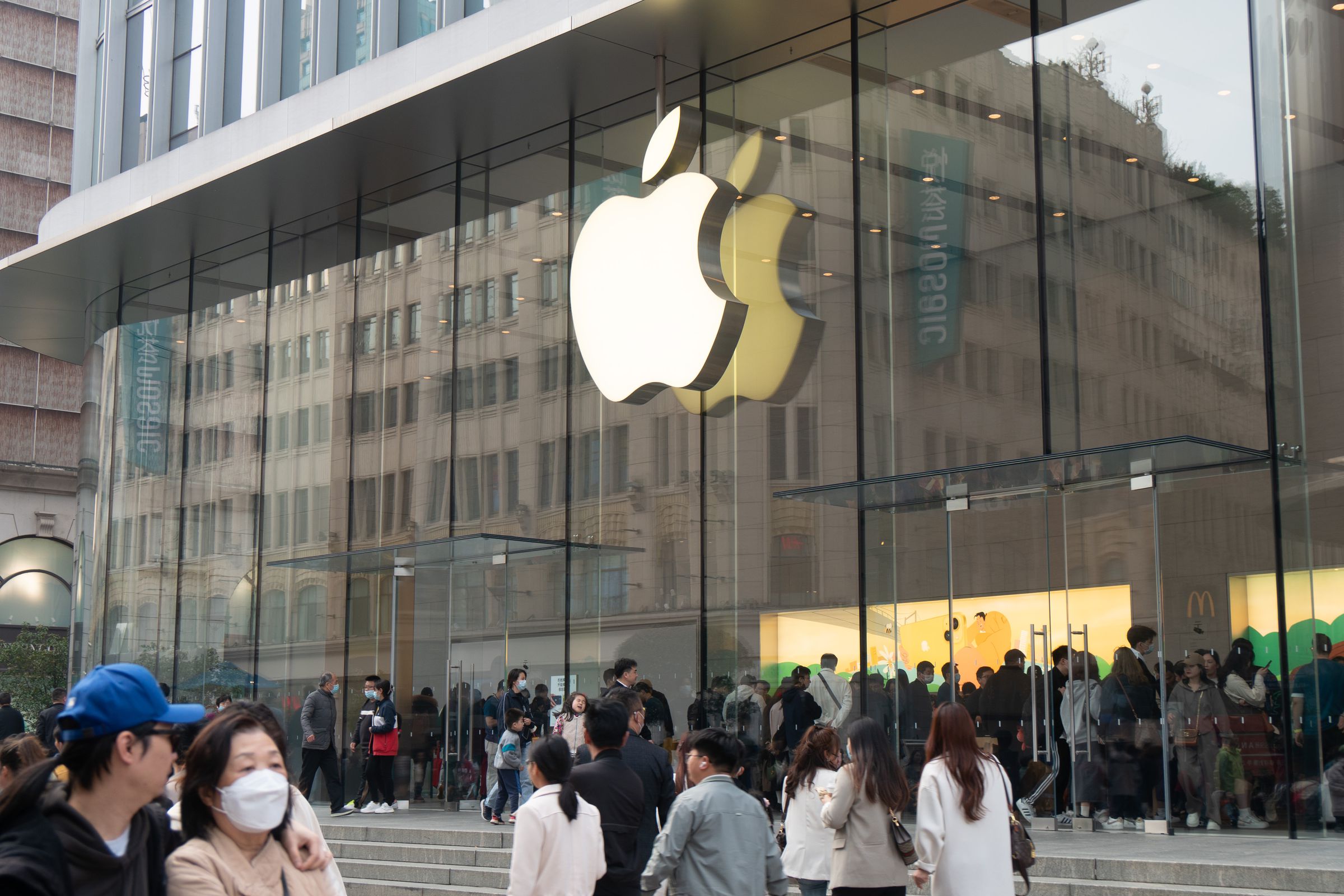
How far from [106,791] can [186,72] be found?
24090mm

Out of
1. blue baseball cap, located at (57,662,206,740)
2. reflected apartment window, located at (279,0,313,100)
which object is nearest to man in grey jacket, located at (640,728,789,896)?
blue baseball cap, located at (57,662,206,740)

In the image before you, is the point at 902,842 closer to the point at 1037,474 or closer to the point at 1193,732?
the point at 1193,732

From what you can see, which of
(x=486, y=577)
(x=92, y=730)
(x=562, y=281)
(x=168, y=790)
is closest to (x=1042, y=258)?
(x=562, y=281)

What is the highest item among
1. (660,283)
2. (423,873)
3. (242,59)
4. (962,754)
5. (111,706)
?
(242,59)

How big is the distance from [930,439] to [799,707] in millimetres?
3206

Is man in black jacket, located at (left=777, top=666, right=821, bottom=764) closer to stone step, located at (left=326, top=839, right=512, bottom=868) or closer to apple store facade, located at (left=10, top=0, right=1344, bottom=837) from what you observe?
apple store facade, located at (left=10, top=0, right=1344, bottom=837)

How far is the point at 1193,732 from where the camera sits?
13.2 m

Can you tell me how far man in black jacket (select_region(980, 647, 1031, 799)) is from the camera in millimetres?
14602

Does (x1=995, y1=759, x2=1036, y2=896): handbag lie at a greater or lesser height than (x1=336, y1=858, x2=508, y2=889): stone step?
greater

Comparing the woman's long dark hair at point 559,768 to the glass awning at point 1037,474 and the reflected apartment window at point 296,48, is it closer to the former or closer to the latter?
the glass awning at point 1037,474

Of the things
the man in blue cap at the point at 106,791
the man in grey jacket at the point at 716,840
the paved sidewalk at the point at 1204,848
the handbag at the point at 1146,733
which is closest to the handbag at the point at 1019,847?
the man in grey jacket at the point at 716,840

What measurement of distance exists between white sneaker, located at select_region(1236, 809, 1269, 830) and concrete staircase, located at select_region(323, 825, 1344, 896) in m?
0.49

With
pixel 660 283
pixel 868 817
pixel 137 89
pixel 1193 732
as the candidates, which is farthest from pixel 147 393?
pixel 868 817

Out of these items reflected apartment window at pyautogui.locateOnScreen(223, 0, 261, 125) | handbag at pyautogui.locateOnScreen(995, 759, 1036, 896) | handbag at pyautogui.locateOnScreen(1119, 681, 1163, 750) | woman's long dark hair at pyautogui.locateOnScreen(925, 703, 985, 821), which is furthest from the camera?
reflected apartment window at pyautogui.locateOnScreen(223, 0, 261, 125)
